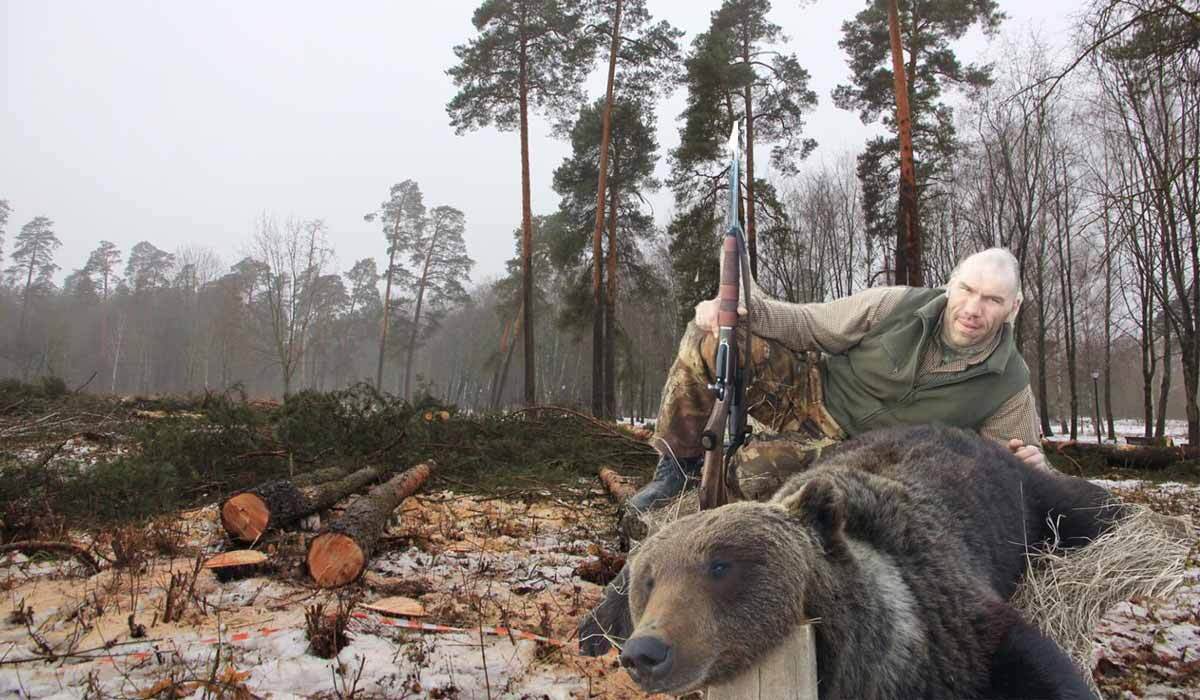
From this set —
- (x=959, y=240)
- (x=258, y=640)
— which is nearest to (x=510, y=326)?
(x=959, y=240)

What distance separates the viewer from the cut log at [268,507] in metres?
4.16

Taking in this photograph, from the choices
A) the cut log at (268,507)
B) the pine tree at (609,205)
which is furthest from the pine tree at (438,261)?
the cut log at (268,507)

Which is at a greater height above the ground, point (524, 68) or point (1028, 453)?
point (524, 68)

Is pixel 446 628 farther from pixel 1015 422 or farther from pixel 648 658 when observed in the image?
pixel 1015 422

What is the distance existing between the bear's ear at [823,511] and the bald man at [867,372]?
65.4 inches

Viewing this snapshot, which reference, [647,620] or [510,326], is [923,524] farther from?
[510,326]

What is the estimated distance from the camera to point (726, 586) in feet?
5.52

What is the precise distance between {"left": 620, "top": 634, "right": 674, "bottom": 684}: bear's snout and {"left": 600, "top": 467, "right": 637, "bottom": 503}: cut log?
11.6ft

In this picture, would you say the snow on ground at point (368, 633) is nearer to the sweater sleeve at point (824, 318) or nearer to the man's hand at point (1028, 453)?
the man's hand at point (1028, 453)

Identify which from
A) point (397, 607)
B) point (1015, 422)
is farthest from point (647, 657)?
point (1015, 422)

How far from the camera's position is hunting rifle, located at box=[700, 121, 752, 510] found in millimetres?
2902

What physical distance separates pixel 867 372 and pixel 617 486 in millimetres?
2830

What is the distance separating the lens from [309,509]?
15.3 feet

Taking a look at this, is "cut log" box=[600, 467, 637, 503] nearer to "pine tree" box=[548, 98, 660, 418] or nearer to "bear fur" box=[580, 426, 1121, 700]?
"bear fur" box=[580, 426, 1121, 700]
